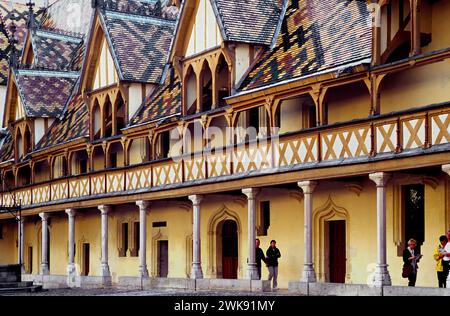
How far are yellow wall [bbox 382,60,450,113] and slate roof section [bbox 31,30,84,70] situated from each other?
82.0 feet

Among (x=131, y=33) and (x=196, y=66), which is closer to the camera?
(x=196, y=66)

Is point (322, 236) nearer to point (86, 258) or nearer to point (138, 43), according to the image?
point (138, 43)

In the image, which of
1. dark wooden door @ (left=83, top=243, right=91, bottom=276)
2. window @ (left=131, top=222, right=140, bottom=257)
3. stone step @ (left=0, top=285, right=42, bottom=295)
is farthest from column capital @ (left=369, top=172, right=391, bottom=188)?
dark wooden door @ (left=83, top=243, right=91, bottom=276)

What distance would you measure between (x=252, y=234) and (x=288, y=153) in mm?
2957

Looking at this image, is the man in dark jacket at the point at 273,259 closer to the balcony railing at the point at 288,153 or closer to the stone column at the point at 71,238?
the balcony railing at the point at 288,153

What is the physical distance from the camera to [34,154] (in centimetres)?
4888

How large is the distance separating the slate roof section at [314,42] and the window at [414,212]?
3704 mm

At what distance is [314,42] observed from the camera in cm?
3259

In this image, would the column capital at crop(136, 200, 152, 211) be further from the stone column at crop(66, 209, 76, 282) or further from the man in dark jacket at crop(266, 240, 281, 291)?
the man in dark jacket at crop(266, 240, 281, 291)

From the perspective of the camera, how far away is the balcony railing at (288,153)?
86.5 feet
